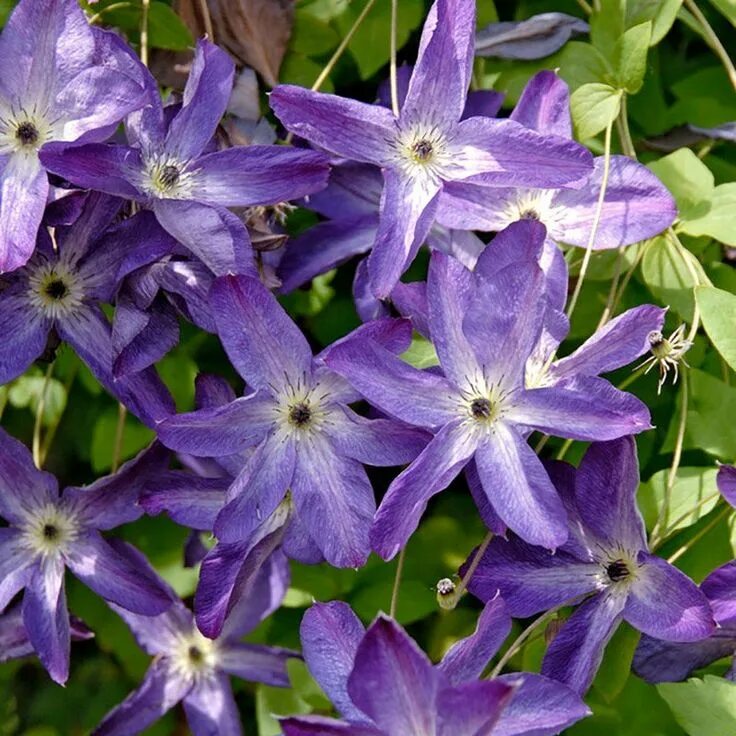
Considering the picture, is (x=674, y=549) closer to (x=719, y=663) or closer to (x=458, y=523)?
(x=719, y=663)

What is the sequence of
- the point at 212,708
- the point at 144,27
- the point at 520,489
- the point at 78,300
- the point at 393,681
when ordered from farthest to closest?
the point at 212,708 < the point at 144,27 < the point at 78,300 < the point at 520,489 < the point at 393,681

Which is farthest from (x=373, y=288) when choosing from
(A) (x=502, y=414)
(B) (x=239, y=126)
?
(B) (x=239, y=126)

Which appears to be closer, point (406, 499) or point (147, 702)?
point (406, 499)

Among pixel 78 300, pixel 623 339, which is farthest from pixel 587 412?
pixel 78 300

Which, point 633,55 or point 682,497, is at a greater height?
point 633,55

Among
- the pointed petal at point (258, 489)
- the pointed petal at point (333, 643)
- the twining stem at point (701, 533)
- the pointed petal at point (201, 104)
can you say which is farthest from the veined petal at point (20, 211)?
the twining stem at point (701, 533)

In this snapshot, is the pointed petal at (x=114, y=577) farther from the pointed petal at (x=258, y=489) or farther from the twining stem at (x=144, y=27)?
the twining stem at (x=144, y=27)

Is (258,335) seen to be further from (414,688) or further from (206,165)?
(414,688)
